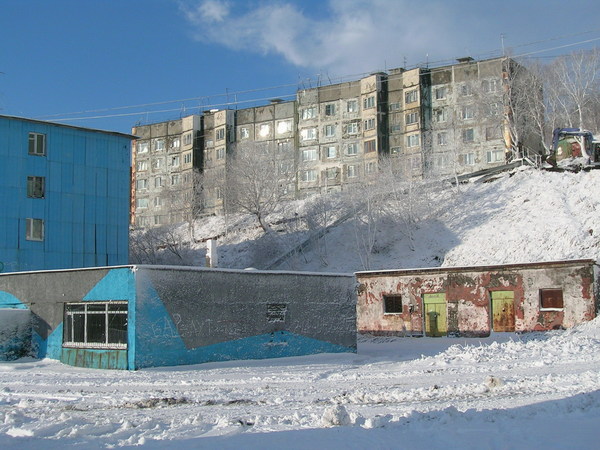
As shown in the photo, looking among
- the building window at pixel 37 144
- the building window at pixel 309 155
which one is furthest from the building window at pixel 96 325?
the building window at pixel 309 155

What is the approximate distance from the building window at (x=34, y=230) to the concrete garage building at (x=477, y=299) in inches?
729

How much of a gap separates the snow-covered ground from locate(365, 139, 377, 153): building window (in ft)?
165

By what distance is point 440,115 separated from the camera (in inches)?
2763

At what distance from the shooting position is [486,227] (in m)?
47.5

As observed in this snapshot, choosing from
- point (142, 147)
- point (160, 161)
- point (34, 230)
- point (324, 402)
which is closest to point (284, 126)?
point (160, 161)

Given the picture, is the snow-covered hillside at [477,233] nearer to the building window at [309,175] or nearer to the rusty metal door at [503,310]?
the rusty metal door at [503,310]

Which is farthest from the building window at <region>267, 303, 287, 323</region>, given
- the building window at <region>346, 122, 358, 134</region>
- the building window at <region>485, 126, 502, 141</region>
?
the building window at <region>346, 122, 358, 134</region>

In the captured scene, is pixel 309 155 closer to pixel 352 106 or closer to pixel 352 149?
pixel 352 149

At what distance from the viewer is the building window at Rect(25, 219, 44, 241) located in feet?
124

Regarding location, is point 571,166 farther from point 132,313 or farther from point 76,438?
point 76,438

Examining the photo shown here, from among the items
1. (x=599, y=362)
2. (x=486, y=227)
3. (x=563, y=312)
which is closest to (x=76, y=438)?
Answer: (x=599, y=362)

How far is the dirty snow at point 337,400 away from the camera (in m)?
9.48

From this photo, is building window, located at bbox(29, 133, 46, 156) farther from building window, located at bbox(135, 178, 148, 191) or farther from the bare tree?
building window, located at bbox(135, 178, 148, 191)

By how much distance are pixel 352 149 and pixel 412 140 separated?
6965 millimetres
